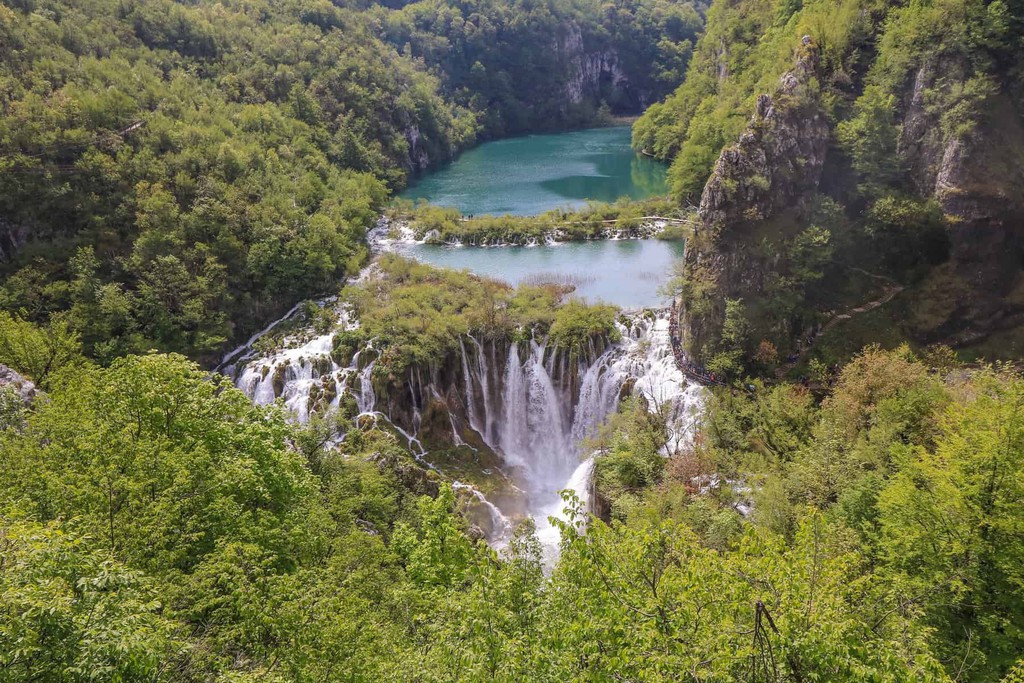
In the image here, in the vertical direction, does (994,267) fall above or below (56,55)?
below

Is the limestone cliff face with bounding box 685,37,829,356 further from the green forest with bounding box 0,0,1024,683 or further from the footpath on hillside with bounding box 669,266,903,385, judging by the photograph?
the footpath on hillside with bounding box 669,266,903,385

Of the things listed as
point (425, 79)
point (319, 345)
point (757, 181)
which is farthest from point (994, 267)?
point (425, 79)

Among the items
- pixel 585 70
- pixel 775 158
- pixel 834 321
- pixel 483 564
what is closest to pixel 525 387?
pixel 834 321

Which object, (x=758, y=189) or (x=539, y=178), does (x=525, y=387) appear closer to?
(x=758, y=189)

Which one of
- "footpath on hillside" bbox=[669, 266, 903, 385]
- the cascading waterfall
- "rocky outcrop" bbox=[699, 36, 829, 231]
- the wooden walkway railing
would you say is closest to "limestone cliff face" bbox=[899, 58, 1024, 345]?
"footpath on hillside" bbox=[669, 266, 903, 385]

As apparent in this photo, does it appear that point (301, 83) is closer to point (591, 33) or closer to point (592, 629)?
point (592, 629)

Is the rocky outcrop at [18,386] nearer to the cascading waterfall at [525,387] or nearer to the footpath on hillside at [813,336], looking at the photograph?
the cascading waterfall at [525,387]
